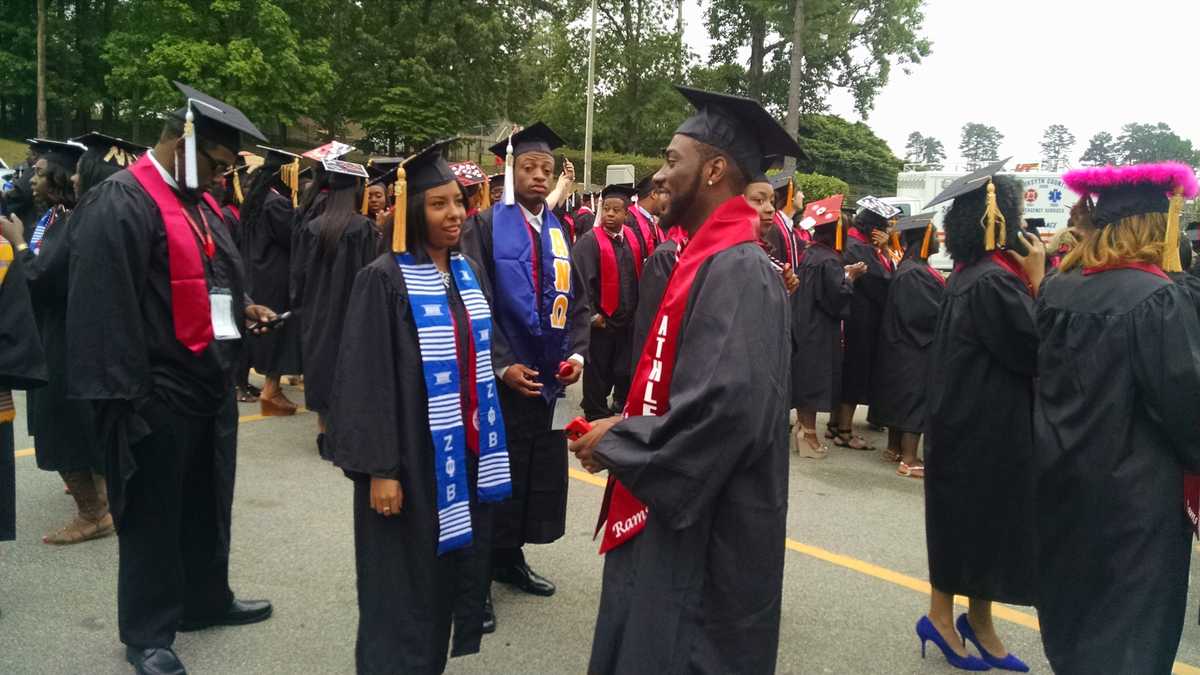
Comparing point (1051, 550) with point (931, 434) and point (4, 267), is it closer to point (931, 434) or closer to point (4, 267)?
point (931, 434)

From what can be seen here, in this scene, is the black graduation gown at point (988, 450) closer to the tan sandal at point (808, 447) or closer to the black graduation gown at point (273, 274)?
the tan sandal at point (808, 447)

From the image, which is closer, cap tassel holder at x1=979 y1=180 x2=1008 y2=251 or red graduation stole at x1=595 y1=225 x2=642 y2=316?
cap tassel holder at x1=979 y1=180 x2=1008 y2=251

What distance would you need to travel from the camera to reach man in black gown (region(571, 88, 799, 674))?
1.90m

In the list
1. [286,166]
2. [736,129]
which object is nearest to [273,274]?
[286,166]

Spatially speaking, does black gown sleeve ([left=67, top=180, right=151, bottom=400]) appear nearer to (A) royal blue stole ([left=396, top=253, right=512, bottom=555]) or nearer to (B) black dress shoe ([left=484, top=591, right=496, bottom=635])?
(A) royal blue stole ([left=396, top=253, right=512, bottom=555])

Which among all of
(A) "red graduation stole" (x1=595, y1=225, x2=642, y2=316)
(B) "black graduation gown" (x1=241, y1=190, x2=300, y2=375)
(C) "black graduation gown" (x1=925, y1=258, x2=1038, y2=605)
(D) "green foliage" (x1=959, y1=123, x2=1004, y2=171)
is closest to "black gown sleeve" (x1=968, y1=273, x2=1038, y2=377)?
(C) "black graduation gown" (x1=925, y1=258, x2=1038, y2=605)

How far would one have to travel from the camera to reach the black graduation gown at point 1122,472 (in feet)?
8.86

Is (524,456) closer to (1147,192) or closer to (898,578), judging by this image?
(898,578)

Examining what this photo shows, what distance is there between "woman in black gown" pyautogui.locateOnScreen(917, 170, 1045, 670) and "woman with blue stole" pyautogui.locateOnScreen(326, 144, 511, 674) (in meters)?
2.00

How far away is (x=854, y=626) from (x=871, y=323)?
418cm

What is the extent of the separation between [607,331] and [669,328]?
5036 mm

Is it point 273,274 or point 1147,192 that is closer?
point 1147,192

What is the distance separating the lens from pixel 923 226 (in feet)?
21.6

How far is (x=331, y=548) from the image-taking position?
4633 millimetres
